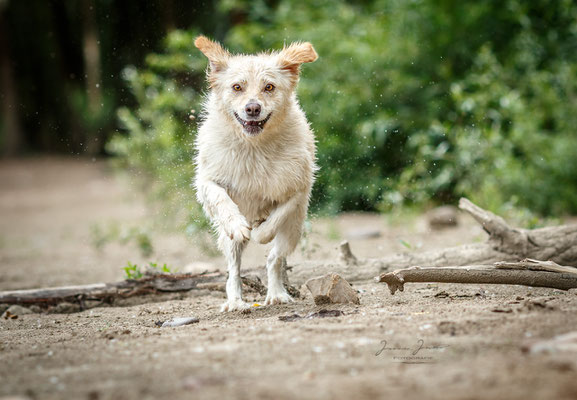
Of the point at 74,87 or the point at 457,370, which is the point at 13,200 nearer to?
the point at 74,87

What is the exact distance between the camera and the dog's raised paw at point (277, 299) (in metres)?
5.41

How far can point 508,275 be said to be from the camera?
15.9ft

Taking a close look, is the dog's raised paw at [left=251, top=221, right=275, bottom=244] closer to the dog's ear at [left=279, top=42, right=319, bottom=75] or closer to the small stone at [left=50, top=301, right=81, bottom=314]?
the dog's ear at [left=279, top=42, right=319, bottom=75]

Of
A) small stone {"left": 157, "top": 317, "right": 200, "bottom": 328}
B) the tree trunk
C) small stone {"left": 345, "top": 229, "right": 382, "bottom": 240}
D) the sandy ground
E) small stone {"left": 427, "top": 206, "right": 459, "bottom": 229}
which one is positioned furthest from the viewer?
the tree trunk

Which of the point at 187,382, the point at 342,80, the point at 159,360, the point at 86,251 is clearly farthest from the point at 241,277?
the point at 342,80

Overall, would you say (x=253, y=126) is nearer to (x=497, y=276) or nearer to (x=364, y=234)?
(x=497, y=276)

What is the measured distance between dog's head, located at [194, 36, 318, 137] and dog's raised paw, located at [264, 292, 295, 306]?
1.30m

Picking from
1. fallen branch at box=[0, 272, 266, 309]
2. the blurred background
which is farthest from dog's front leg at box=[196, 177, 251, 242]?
the blurred background

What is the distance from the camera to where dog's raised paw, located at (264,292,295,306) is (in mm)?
5410

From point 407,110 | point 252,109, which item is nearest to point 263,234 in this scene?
point 252,109

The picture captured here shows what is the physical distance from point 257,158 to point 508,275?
2118 mm

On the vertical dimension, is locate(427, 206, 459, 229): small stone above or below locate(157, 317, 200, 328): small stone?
above

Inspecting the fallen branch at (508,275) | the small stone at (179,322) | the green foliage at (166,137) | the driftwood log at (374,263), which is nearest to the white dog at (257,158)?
the small stone at (179,322)

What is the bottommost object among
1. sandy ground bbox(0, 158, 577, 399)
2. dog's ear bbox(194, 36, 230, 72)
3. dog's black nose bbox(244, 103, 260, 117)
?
sandy ground bbox(0, 158, 577, 399)
